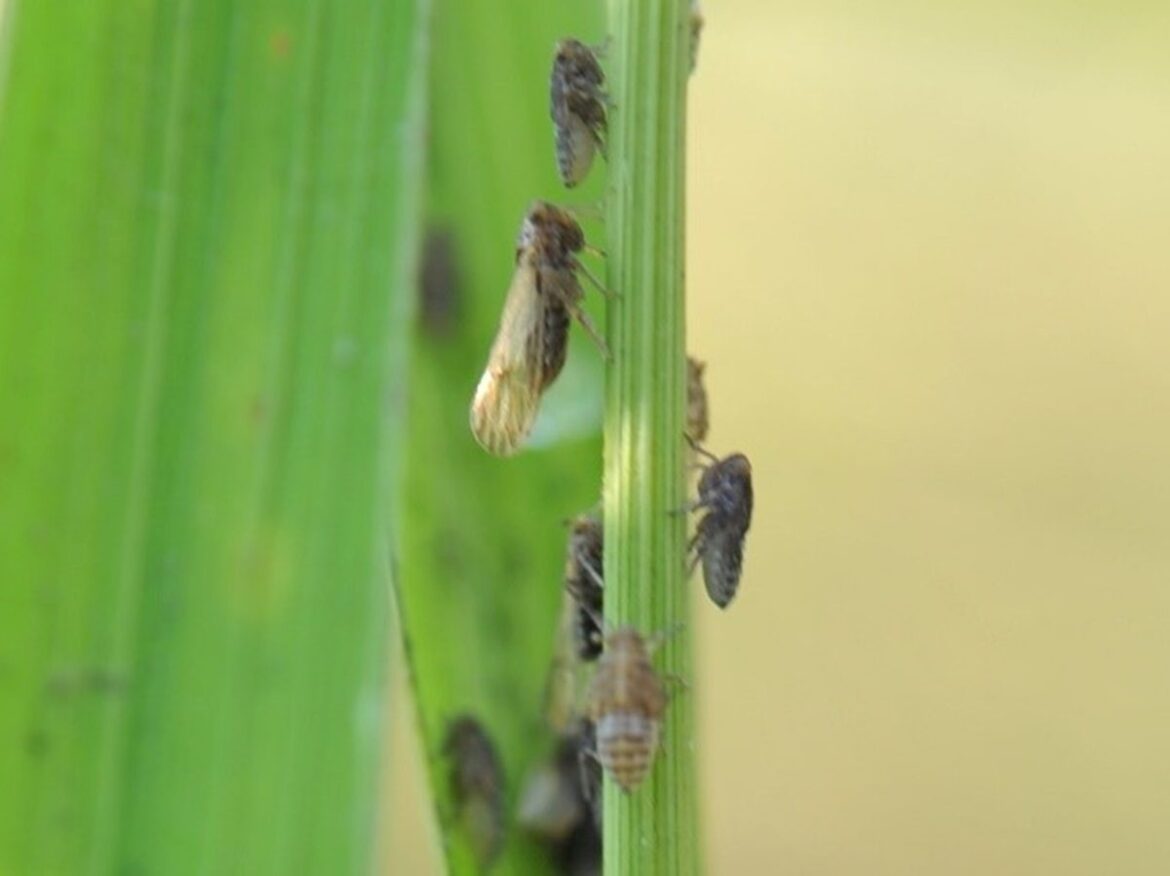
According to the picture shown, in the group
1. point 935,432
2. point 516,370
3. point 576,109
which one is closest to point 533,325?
point 516,370

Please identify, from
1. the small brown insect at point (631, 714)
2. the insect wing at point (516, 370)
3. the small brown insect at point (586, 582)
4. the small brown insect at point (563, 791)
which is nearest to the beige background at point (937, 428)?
the small brown insect at point (563, 791)

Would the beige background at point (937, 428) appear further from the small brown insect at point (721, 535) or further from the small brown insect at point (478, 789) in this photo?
the small brown insect at point (721, 535)

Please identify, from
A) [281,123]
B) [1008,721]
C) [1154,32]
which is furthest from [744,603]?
[281,123]

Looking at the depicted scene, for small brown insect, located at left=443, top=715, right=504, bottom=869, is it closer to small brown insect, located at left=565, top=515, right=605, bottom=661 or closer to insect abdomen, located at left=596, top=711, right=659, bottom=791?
small brown insect, located at left=565, top=515, right=605, bottom=661

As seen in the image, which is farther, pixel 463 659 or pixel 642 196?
pixel 463 659

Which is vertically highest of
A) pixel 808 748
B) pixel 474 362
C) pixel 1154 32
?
pixel 1154 32

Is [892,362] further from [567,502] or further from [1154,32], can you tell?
[567,502]

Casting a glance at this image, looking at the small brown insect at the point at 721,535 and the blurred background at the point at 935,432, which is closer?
the small brown insect at the point at 721,535
